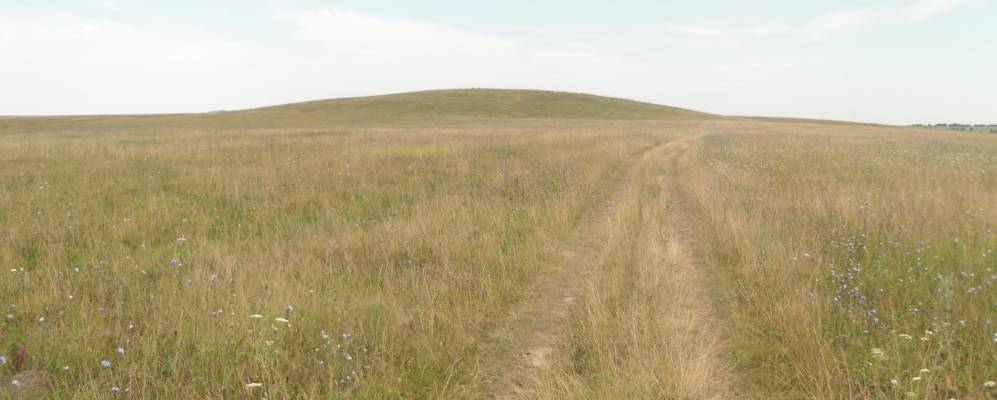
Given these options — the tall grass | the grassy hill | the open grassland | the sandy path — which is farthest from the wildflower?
the grassy hill

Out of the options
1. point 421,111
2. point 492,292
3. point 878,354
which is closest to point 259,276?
point 492,292

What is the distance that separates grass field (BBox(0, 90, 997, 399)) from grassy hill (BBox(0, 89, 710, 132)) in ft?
193

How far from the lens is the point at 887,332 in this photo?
344 cm

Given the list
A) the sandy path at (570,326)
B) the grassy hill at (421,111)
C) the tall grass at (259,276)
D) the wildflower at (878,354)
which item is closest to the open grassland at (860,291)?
the wildflower at (878,354)

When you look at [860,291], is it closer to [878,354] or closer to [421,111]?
[878,354]

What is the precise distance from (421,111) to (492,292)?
3005 inches

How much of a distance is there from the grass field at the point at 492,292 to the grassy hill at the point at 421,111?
58.8 meters

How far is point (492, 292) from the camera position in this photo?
441cm

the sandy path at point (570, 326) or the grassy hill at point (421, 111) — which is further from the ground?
the grassy hill at point (421, 111)

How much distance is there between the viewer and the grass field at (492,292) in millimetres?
2977

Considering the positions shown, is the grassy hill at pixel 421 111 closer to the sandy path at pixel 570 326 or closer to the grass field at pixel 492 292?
the grass field at pixel 492 292

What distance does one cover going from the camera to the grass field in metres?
2.98

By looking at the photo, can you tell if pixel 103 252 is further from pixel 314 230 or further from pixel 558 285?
pixel 558 285

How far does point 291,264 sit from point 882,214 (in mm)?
8561
